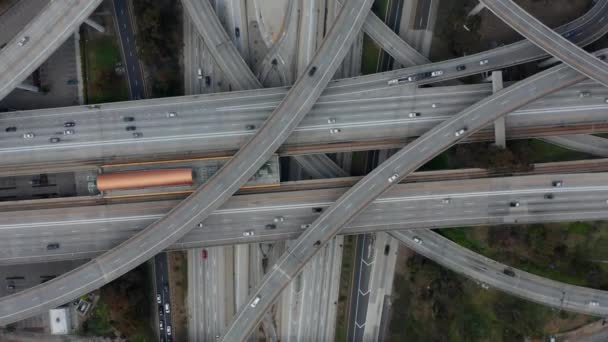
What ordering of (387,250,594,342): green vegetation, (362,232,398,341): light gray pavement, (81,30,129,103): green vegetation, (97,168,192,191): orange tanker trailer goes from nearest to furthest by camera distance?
(97,168,192,191): orange tanker trailer, (387,250,594,342): green vegetation, (81,30,129,103): green vegetation, (362,232,398,341): light gray pavement

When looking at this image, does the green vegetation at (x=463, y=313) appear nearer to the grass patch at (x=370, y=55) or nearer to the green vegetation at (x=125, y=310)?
the grass patch at (x=370, y=55)

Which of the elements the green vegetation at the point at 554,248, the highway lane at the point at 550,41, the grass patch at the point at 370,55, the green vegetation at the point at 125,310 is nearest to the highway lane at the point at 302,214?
the green vegetation at the point at 554,248

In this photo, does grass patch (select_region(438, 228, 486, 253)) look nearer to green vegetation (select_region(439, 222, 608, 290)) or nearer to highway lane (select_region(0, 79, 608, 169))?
green vegetation (select_region(439, 222, 608, 290))

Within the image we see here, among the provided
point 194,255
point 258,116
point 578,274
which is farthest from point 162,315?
point 578,274

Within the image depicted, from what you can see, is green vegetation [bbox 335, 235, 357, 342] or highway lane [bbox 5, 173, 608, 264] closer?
highway lane [bbox 5, 173, 608, 264]

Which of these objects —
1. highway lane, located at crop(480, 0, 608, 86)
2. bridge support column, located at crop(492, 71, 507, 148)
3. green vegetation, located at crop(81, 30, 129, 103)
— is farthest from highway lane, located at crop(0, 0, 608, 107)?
green vegetation, located at crop(81, 30, 129, 103)

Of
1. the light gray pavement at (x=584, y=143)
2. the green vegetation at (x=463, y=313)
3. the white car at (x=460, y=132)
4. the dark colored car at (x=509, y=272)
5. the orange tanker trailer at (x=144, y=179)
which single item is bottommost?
the green vegetation at (x=463, y=313)

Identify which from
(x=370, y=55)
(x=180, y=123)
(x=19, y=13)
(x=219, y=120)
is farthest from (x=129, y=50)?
(x=370, y=55)
